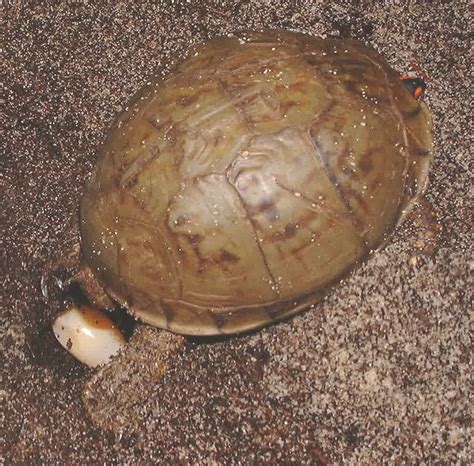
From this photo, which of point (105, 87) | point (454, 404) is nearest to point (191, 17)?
point (105, 87)

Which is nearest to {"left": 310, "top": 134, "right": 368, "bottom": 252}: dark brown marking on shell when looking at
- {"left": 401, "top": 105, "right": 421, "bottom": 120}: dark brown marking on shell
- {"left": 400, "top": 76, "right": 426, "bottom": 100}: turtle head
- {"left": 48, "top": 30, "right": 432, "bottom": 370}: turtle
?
{"left": 48, "top": 30, "right": 432, "bottom": 370}: turtle

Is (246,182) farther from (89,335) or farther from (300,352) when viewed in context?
(89,335)

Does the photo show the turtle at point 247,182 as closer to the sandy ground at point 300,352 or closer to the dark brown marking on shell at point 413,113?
the dark brown marking on shell at point 413,113

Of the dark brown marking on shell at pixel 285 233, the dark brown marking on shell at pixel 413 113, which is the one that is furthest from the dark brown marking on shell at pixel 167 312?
the dark brown marking on shell at pixel 413 113

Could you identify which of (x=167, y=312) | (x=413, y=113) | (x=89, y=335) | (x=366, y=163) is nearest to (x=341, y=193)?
(x=366, y=163)

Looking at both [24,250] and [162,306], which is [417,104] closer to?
[162,306]

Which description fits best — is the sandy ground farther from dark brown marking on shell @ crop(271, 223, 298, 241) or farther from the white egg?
dark brown marking on shell @ crop(271, 223, 298, 241)

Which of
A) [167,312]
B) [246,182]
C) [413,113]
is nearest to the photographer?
[246,182]
